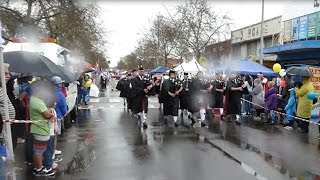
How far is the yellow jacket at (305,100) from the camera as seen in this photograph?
12812mm

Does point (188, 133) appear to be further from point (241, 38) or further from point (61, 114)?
point (241, 38)

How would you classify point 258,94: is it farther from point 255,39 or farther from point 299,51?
point 255,39

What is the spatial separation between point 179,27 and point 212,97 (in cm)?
2491

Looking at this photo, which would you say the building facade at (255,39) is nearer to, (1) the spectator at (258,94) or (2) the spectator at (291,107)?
(1) the spectator at (258,94)

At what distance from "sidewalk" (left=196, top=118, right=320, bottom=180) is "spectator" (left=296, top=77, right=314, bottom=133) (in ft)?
1.46

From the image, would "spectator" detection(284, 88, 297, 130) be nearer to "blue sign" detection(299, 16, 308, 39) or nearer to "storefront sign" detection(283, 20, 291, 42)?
"blue sign" detection(299, 16, 308, 39)

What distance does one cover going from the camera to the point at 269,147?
10.5m

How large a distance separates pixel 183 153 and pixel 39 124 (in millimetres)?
3456

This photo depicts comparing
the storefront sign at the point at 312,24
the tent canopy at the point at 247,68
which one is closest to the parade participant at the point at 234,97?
the tent canopy at the point at 247,68

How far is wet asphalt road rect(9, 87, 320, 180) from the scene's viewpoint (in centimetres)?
779

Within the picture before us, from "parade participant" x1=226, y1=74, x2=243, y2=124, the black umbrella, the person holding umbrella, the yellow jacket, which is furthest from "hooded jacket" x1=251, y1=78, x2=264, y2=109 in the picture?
the black umbrella

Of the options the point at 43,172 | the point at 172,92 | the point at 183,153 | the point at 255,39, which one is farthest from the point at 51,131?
the point at 255,39

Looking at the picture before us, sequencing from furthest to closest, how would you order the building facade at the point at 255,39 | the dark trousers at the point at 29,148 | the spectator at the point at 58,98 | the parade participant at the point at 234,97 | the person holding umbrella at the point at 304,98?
the building facade at the point at 255,39, the parade participant at the point at 234,97, the person holding umbrella at the point at 304,98, the dark trousers at the point at 29,148, the spectator at the point at 58,98

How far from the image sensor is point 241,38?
4850 cm
